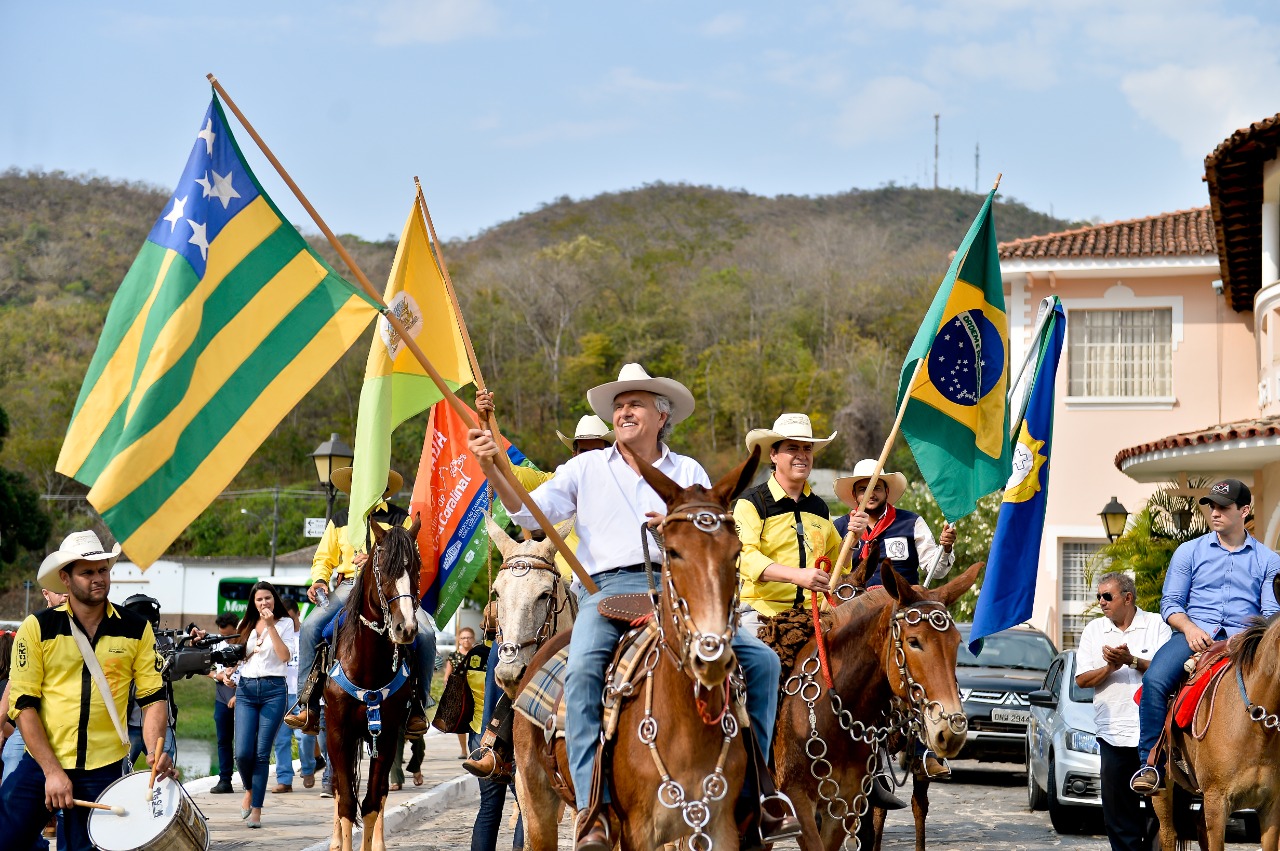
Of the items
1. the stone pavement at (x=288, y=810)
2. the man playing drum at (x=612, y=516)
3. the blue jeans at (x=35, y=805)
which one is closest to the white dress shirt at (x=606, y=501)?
the man playing drum at (x=612, y=516)

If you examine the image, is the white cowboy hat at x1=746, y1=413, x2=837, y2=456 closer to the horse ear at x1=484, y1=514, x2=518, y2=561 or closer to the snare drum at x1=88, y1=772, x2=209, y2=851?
the horse ear at x1=484, y1=514, x2=518, y2=561

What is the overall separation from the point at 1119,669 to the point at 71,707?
7288 mm

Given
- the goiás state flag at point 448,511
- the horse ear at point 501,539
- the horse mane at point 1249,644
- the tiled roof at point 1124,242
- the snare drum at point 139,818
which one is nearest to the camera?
the snare drum at point 139,818

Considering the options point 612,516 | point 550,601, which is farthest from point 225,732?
point 612,516

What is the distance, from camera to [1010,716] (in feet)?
60.4

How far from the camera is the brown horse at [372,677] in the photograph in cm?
1050

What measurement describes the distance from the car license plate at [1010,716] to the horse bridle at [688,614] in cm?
1350

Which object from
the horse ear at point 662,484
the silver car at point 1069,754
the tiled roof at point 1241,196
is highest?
the tiled roof at point 1241,196

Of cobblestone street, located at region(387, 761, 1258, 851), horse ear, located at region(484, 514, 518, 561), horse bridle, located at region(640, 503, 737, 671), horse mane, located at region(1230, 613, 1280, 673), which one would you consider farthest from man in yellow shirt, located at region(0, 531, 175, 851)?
horse mane, located at region(1230, 613, 1280, 673)

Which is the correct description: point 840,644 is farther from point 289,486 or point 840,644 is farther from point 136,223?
point 136,223

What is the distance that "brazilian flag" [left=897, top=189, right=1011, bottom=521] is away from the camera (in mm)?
9820

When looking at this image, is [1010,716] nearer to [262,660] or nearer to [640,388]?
[262,660]

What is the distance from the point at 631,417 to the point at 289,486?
75.2 m

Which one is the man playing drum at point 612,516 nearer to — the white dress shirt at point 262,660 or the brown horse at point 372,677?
the brown horse at point 372,677
